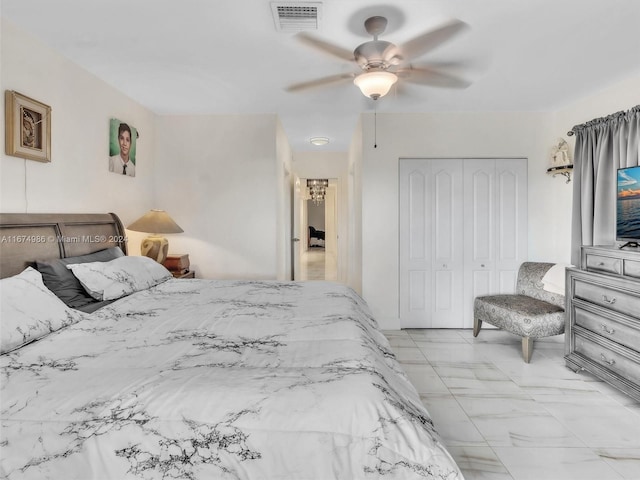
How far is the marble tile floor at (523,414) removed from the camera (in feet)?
6.14

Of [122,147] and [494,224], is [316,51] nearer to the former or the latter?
[122,147]

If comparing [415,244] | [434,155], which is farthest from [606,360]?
[434,155]

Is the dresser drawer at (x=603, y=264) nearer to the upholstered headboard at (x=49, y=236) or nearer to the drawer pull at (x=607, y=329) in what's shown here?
the drawer pull at (x=607, y=329)

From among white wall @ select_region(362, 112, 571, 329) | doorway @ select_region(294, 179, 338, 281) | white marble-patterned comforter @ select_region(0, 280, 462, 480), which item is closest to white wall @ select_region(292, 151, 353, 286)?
doorway @ select_region(294, 179, 338, 281)

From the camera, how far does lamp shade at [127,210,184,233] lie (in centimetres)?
347

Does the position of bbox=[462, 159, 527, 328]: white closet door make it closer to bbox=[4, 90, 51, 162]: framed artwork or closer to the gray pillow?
the gray pillow

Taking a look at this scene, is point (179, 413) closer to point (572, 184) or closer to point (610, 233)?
point (610, 233)

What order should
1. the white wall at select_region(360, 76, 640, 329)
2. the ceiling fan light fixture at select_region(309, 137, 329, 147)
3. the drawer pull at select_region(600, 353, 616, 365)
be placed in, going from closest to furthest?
1. the drawer pull at select_region(600, 353, 616, 365)
2. the white wall at select_region(360, 76, 640, 329)
3. the ceiling fan light fixture at select_region(309, 137, 329, 147)

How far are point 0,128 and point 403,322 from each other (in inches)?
156

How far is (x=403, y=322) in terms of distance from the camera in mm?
4242

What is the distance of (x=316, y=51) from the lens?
2.61 m

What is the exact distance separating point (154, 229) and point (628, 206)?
4.05 metres

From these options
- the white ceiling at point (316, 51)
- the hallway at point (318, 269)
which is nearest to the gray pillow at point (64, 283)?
the white ceiling at point (316, 51)

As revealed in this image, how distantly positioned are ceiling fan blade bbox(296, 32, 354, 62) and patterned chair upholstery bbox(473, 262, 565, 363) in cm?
267
